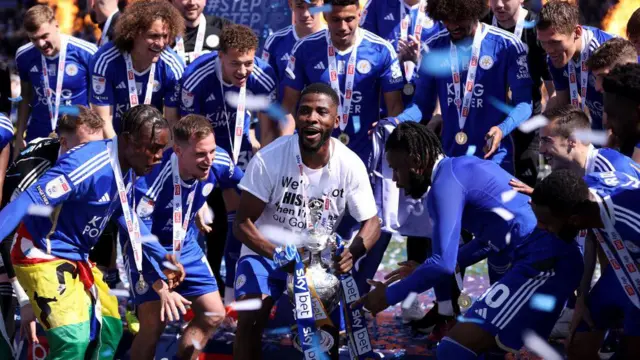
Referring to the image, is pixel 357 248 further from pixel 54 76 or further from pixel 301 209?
pixel 54 76

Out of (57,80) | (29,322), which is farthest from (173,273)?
(57,80)

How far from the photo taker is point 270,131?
27.2 feet

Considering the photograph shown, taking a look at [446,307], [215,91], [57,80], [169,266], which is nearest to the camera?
[169,266]

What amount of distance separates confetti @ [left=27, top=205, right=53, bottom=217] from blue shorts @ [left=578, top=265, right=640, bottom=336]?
311 centimetres

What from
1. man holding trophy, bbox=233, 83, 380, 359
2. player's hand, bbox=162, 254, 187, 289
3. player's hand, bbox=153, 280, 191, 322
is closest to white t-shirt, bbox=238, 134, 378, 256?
man holding trophy, bbox=233, 83, 380, 359

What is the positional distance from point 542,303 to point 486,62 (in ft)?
7.60

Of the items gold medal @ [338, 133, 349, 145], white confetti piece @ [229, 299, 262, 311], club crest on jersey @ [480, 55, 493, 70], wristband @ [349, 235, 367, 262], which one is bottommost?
white confetti piece @ [229, 299, 262, 311]

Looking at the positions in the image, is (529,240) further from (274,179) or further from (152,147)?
(152,147)

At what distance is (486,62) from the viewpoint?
7.48 meters

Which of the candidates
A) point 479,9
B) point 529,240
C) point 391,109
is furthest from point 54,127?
point 529,240

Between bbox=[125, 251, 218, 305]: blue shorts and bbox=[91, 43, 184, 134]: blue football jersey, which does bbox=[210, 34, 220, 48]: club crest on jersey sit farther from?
bbox=[125, 251, 218, 305]: blue shorts

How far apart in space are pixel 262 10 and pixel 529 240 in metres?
5.89

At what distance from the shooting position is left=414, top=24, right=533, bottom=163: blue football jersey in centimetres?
748

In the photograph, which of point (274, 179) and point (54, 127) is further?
point (54, 127)
